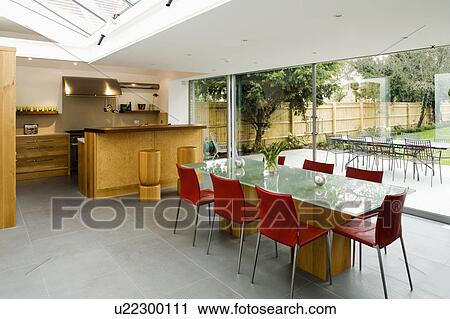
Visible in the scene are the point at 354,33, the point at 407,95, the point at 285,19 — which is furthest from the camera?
the point at 407,95

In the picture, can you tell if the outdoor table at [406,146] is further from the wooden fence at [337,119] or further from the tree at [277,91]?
the tree at [277,91]

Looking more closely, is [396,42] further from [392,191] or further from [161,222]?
[161,222]

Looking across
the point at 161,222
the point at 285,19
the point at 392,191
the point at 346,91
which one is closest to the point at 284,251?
the point at 392,191

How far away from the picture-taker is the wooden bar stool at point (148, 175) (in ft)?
17.8

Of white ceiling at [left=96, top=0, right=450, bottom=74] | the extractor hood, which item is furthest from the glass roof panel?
the extractor hood

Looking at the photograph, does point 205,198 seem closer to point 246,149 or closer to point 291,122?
point 291,122

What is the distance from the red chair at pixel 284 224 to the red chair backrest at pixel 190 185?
3.48ft

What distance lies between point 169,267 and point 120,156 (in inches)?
122

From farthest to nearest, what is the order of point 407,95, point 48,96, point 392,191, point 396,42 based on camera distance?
1. point 48,96
2. point 407,95
3. point 396,42
4. point 392,191

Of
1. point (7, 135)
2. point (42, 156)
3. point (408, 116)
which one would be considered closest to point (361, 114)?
point (408, 116)

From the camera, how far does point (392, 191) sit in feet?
9.48

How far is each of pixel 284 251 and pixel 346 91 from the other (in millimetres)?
3398

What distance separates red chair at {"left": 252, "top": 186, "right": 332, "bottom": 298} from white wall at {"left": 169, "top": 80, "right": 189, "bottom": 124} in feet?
22.0

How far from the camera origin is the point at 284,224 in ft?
8.41
